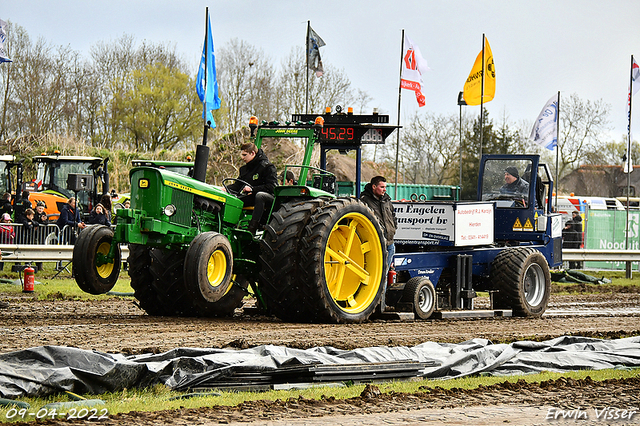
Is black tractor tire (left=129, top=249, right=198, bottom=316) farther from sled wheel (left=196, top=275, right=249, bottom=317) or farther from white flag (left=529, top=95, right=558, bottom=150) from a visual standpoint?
A: white flag (left=529, top=95, right=558, bottom=150)

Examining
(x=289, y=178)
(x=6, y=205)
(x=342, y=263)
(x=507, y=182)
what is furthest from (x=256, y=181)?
(x=6, y=205)

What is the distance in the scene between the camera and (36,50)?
143ft

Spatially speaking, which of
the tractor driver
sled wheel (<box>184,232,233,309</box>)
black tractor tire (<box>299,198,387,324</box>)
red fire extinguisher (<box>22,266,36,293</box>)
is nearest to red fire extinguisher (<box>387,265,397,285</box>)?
black tractor tire (<box>299,198,387,324</box>)

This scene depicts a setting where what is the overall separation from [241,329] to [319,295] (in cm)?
109

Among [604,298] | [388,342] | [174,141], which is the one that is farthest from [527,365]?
[174,141]

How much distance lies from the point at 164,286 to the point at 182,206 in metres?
1.39

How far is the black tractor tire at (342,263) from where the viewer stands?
9781 mm

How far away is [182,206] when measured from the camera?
9.77m

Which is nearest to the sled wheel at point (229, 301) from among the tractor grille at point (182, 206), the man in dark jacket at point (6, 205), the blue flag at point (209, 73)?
the tractor grille at point (182, 206)

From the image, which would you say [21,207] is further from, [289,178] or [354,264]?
[354,264]

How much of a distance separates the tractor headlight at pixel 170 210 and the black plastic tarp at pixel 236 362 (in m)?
3.14

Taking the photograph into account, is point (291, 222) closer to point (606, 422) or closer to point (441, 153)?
point (606, 422)

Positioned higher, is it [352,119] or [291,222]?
[352,119]

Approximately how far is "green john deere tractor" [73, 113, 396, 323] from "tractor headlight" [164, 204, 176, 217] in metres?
0.01
